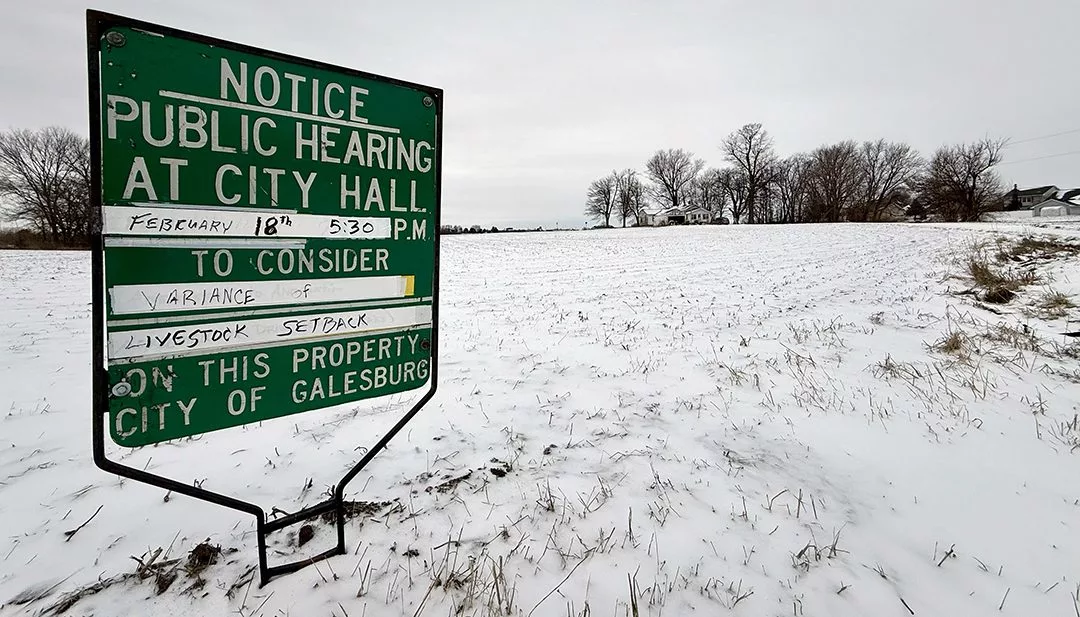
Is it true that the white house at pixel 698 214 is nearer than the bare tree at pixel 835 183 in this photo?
No

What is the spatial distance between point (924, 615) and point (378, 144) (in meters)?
3.40

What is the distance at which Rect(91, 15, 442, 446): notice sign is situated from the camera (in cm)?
177

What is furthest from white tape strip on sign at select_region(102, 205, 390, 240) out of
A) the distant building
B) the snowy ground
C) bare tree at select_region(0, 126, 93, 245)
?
the distant building

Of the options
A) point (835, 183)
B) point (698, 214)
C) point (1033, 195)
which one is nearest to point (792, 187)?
point (835, 183)

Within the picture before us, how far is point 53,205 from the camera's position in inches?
1641

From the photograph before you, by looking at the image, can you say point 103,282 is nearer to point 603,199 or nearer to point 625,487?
point 625,487

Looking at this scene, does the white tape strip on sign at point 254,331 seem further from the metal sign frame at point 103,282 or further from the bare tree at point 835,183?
the bare tree at point 835,183

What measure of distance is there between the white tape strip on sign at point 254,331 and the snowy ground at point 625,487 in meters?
1.10

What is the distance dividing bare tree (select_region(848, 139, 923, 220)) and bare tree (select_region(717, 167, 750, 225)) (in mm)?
15426

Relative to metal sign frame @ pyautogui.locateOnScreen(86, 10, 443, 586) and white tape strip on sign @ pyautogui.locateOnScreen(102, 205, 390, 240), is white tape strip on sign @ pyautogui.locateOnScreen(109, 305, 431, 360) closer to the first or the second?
metal sign frame @ pyautogui.locateOnScreen(86, 10, 443, 586)

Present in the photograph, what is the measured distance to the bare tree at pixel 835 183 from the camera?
68688mm

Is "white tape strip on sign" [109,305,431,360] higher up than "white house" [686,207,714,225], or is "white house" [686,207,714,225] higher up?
"white house" [686,207,714,225]

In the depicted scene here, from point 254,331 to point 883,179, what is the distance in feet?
307

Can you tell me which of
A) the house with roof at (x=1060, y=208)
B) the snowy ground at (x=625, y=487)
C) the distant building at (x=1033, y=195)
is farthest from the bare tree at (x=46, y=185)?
the distant building at (x=1033, y=195)
